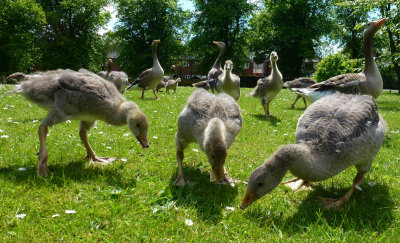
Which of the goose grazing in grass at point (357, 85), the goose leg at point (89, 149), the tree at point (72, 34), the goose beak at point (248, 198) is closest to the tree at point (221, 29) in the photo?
the tree at point (72, 34)

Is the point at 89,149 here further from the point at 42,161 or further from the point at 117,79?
→ the point at 117,79

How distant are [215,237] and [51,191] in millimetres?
2235

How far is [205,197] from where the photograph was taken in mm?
3799

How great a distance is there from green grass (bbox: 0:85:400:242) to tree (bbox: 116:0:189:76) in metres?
41.9

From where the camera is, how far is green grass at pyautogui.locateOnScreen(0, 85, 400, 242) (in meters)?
2.94

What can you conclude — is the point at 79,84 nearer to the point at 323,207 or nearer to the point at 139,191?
the point at 139,191

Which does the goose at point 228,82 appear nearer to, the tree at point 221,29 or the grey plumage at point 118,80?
the grey plumage at point 118,80

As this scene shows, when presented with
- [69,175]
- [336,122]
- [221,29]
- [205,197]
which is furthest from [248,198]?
[221,29]

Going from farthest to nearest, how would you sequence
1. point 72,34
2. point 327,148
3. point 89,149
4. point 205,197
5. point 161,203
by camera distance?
1. point 72,34
2. point 89,149
3. point 205,197
4. point 161,203
5. point 327,148

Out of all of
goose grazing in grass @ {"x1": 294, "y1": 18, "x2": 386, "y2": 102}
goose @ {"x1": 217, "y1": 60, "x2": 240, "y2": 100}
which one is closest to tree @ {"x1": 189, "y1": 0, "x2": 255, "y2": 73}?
goose @ {"x1": 217, "y1": 60, "x2": 240, "y2": 100}

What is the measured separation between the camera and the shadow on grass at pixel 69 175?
12.6ft

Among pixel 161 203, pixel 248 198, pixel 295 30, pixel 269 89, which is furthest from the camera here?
pixel 295 30

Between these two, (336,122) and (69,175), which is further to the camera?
(69,175)

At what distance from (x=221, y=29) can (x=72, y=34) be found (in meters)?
24.6
